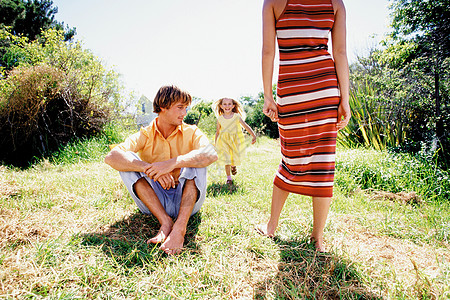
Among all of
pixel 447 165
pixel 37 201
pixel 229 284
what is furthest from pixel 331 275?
pixel 447 165

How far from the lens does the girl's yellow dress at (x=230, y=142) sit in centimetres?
421

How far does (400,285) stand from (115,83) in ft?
22.8

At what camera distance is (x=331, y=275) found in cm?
148

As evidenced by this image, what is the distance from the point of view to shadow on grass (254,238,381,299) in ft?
4.42

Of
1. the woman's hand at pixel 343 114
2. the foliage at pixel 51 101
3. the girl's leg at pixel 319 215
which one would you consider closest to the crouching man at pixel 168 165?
the girl's leg at pixel 319 215

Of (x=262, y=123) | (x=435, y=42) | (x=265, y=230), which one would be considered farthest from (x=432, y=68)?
(x=262, y=123)

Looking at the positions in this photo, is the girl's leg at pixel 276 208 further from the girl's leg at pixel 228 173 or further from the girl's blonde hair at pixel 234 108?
the girl's blonde hair at pixel 234 108

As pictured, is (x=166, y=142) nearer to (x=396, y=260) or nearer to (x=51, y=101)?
(x=396, y=260)

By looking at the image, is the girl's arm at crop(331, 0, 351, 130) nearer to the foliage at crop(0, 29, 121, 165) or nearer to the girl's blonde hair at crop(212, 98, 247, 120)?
the girl's blonde hair at crop(212, 98, 247, 120)

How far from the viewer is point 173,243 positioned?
1692 millimetres

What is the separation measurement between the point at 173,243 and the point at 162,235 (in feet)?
0.39

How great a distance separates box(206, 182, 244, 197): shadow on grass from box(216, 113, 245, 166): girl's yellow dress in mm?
555

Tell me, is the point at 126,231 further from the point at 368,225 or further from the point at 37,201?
the point at 368,225

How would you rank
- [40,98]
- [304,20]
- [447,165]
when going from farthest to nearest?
[40,98], [447,165], [304,20]
